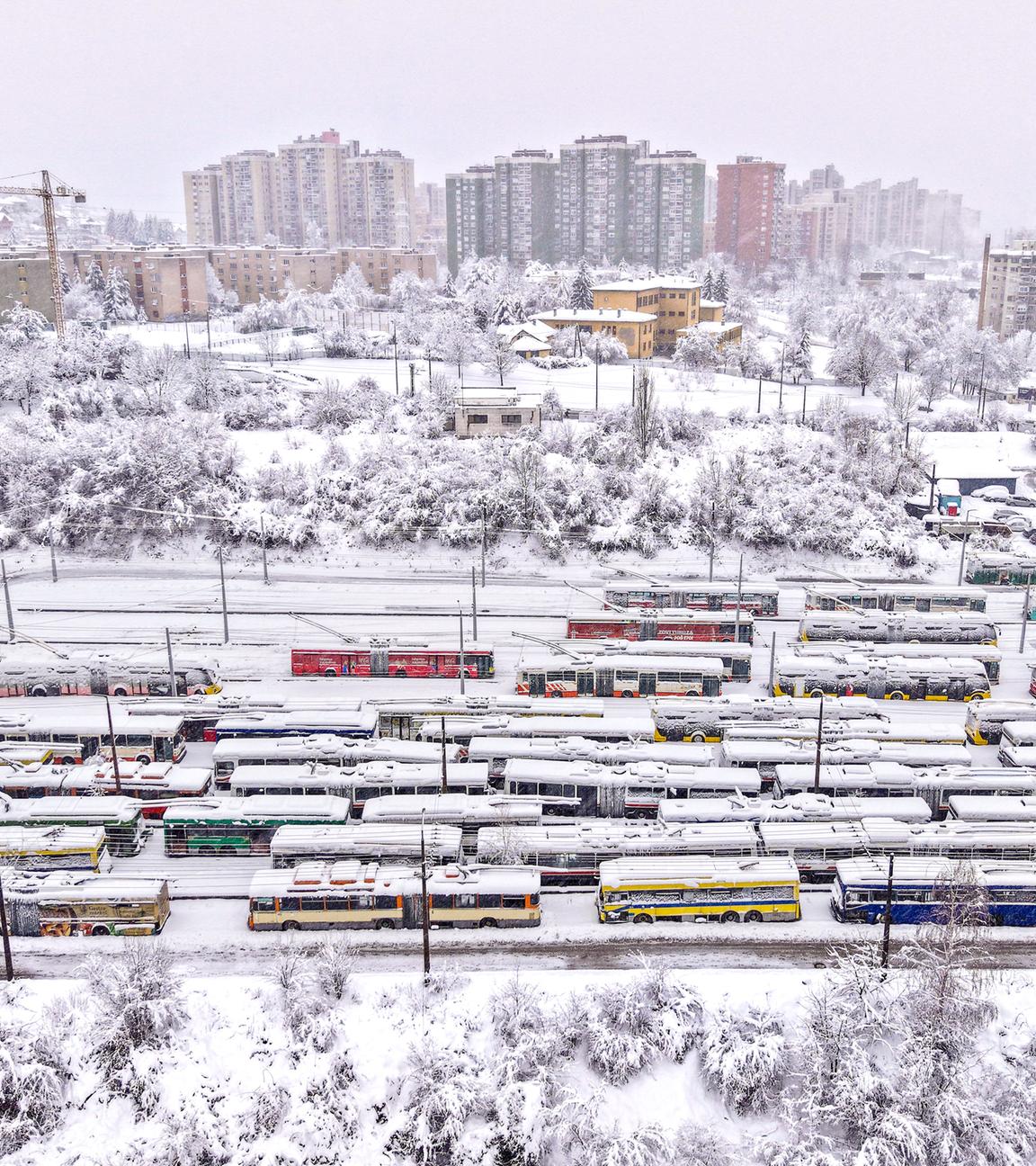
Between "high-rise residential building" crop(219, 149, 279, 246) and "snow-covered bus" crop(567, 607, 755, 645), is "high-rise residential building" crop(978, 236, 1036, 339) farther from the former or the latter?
"high-rise residential building" crop(219, 149, 279, 246)

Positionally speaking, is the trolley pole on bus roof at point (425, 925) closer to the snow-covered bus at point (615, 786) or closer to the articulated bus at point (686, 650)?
the snow-covered bus at point (615, 786)

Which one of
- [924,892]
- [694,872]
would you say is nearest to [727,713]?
[694,872]

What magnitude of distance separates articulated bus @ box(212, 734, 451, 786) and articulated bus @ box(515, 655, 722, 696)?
6275 millimetres

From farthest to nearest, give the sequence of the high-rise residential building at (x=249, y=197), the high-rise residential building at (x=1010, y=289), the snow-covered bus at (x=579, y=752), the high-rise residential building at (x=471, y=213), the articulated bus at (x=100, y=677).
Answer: the high-rise residential building at (x=249, y=197)
the high-rise residential building at (x=471, y=213)
the high-rise residential building at (x=1010, y=289)
the articulated bus at (x=100, y=677)
the snow-covered bus at (x=579, y=752)

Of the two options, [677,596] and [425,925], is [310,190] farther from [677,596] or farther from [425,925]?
[425,925]

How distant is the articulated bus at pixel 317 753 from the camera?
93.0 feet

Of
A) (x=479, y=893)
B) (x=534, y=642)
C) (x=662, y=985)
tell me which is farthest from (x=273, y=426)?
(x=662, y=985)

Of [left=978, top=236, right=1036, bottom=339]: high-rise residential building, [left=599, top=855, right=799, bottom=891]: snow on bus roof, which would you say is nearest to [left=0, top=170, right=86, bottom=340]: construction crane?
[left=599, top=855, right=799, bottom=891]: snow on bus roof

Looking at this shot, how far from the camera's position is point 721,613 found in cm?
3847

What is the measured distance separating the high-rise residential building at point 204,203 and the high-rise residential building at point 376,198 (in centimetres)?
1948

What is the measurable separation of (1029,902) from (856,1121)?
24.9ft

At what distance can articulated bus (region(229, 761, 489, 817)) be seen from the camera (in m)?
27.2

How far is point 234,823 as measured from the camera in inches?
1006

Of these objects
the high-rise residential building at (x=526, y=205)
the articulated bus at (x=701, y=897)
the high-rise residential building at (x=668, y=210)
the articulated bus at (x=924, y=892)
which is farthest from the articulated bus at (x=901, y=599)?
the high-rise residential building at (x=526, y=205)
